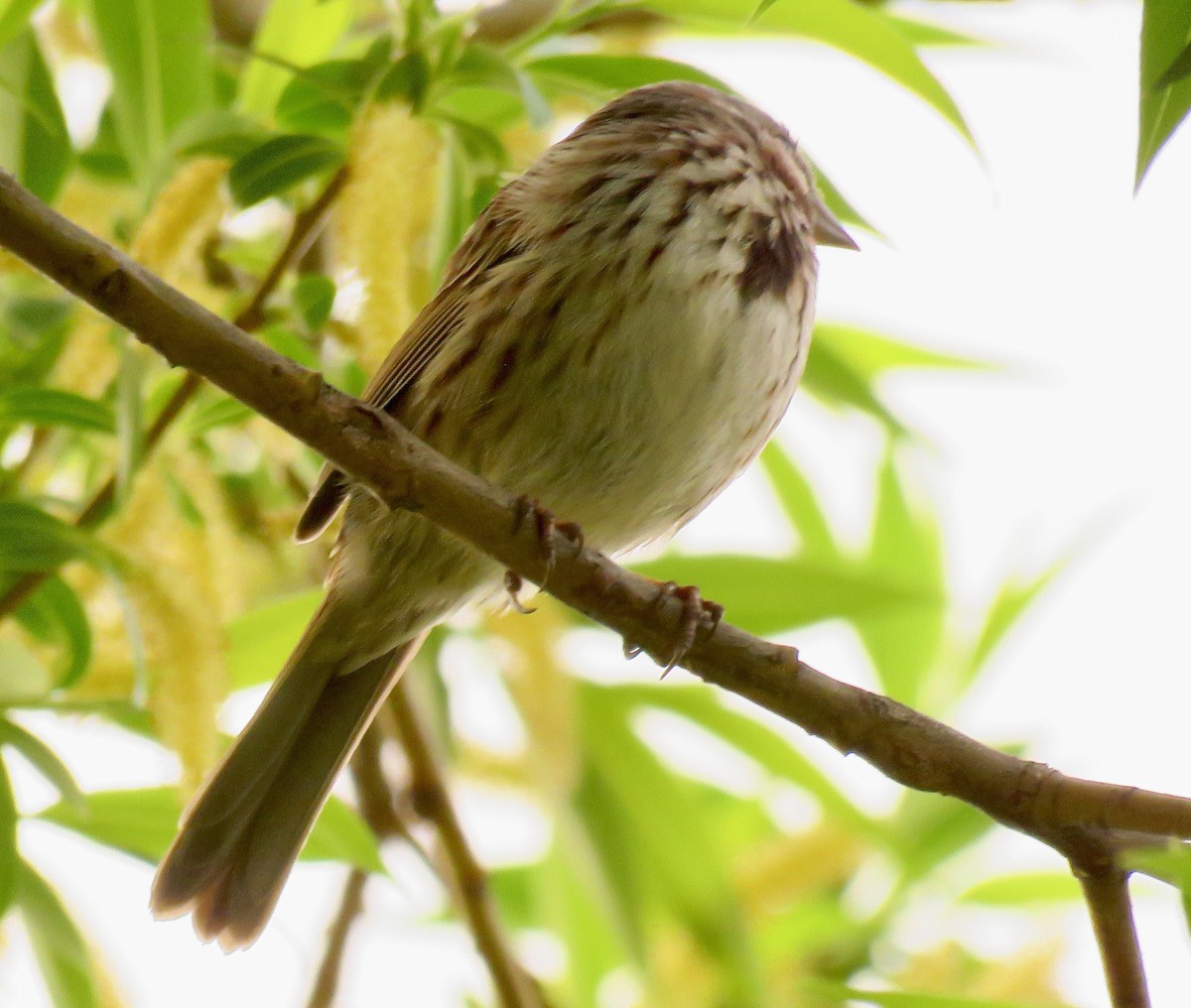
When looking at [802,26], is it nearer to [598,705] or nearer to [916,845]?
[598,705]

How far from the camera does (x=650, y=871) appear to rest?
9.11 feet

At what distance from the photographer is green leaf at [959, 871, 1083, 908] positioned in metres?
3.17

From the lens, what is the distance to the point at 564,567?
183 centimetres

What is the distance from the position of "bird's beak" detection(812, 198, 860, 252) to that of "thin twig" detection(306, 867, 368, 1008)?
1.28 metres

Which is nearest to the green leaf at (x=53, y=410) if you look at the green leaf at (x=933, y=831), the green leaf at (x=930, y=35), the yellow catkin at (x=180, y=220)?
the yellow catkin at (x=180, y=220)

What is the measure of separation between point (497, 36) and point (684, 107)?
0.49 metres

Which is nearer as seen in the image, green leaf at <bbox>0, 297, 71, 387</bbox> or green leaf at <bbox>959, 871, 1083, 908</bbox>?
green leaf at <bbox>0, 297, 71, 387</bbox>

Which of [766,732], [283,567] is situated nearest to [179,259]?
[283,567]

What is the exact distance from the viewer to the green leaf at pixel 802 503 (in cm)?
324

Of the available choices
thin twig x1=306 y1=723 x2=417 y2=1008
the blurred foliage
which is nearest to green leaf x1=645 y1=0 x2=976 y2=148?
the blurred foliage

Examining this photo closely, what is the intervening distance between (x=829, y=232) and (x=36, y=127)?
1.34 meters

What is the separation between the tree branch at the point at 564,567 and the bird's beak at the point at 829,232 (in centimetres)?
110

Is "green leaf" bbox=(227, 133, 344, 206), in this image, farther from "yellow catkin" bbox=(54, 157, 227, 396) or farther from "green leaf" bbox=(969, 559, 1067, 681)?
"green leaf" bbox=(969, 559, 1067, 681)

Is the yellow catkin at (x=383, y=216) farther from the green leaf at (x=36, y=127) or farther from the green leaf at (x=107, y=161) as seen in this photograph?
the green leaf at (x=107, y=161)
